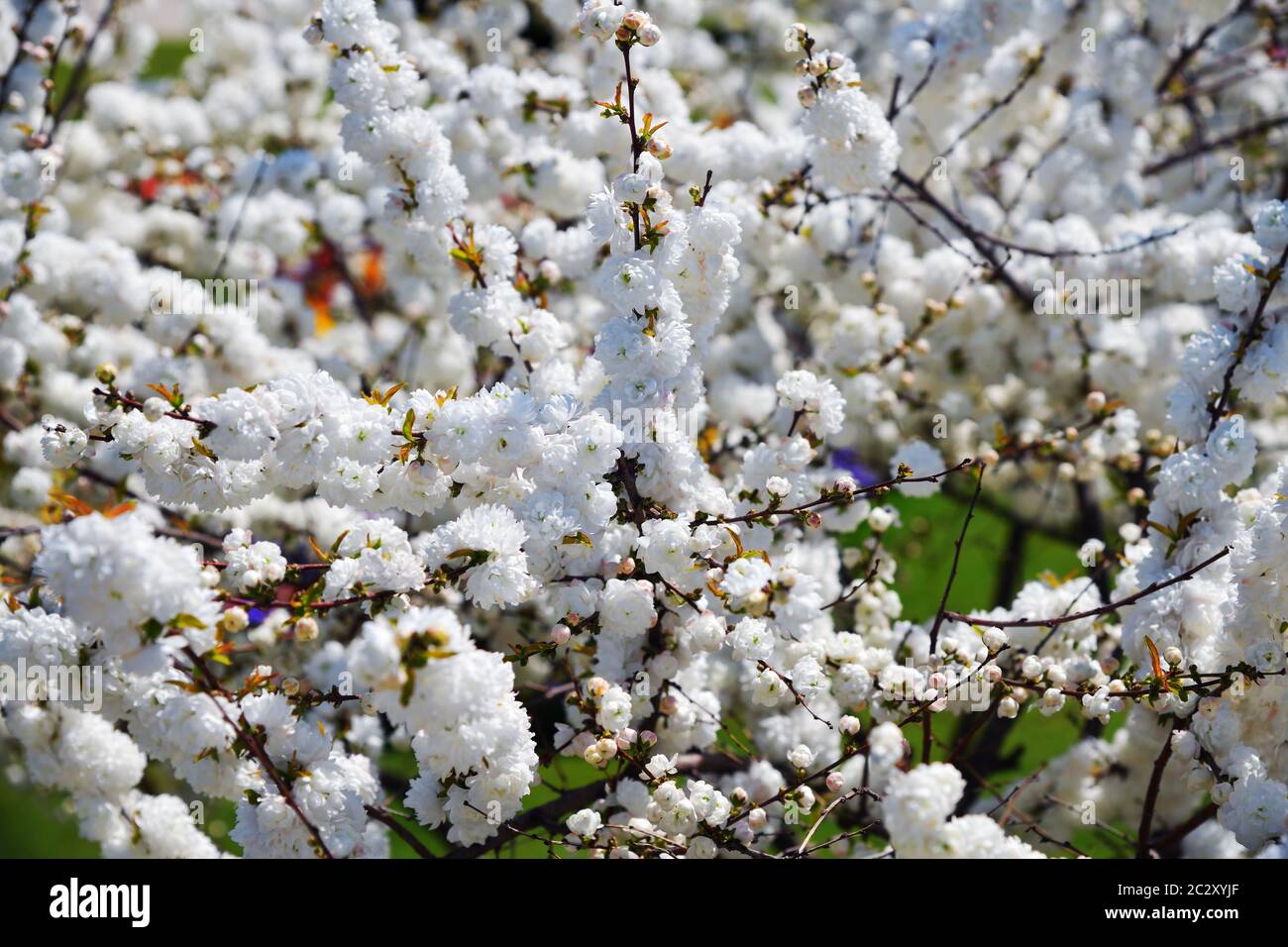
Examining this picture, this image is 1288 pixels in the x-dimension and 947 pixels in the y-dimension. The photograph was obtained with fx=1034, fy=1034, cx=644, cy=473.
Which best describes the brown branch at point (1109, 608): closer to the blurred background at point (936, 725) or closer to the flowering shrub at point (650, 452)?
the flowering shrub at point (650, 452)

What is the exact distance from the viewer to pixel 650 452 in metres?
2.27

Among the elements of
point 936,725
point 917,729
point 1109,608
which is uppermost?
point 936,725

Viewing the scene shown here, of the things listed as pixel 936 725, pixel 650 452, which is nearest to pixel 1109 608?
pixel 650 452

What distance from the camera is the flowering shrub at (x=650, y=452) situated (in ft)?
6.81

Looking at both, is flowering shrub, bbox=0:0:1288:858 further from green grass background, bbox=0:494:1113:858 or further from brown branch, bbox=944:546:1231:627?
green grass background, bbox=0:494:1113:858

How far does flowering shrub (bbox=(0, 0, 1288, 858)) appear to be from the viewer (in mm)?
2074

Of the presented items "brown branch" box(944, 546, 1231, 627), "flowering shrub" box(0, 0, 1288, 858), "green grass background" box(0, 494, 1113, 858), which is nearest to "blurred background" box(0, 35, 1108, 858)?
"green grass background" box(0, 494, 1113, 858)

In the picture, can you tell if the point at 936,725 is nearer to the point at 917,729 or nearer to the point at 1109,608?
the point at 917,729

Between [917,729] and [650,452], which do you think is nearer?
[650,452]

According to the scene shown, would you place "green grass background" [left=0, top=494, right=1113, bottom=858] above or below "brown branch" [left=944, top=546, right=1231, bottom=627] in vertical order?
above

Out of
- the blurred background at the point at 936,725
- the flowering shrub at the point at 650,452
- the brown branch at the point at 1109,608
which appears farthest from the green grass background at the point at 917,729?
the brown branch at the point at 1109,608

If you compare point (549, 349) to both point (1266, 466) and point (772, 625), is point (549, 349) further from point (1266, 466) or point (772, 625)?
point (1266, 466)

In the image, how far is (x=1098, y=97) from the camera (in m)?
4.20

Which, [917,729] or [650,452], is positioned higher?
[650,452]
